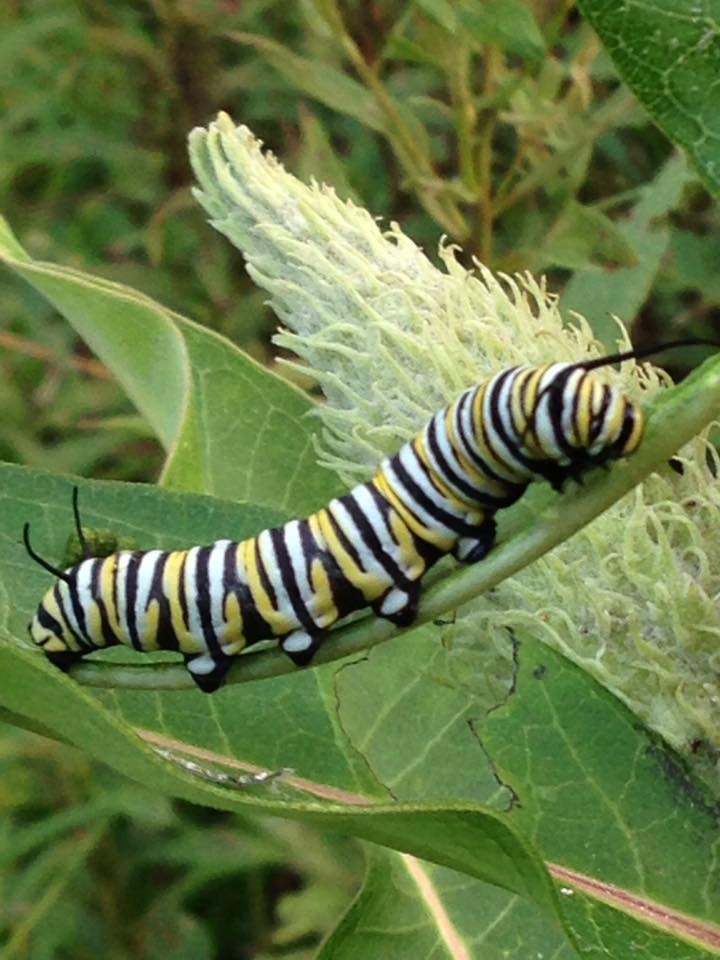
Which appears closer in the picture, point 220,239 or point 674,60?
point 674,60

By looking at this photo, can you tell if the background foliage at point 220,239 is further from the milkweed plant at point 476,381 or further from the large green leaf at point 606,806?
the milkweed plant at point 476,381

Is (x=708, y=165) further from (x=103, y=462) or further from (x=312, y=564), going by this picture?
(x=103, y=462)

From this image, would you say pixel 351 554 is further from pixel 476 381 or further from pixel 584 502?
pixel 584 502

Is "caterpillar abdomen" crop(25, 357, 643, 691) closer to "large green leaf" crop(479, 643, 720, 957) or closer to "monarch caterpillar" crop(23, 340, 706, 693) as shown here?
"monarch caterpillar" crop(23, 340, 706, 693)

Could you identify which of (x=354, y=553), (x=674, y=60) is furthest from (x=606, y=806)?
(x=674, y=60)

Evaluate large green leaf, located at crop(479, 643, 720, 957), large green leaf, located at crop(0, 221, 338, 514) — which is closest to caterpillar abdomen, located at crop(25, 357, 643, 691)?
large green leaf, located at crop(479, 643, 720, 957)

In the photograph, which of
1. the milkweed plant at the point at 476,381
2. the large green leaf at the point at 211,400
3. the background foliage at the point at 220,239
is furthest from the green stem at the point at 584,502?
the large green leaf at the point at 211,400

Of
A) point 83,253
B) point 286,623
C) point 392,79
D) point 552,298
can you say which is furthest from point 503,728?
point 83,253
